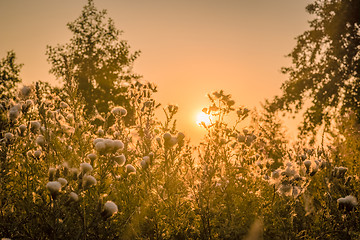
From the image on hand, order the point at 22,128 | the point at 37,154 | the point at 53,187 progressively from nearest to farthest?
the point at 53,187
the point at 37,154
the point at 22,128

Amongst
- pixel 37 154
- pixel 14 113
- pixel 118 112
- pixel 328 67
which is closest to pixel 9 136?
pixel 14 113

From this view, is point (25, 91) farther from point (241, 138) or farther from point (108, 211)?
point (241, 138)

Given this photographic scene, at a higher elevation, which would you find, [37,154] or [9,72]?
[9,72]

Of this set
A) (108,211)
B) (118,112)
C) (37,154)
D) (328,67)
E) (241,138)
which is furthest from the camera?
(328,67)

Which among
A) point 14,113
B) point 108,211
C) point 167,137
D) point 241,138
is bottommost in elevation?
point 108,211

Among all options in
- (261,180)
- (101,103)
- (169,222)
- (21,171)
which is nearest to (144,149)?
(169,222)

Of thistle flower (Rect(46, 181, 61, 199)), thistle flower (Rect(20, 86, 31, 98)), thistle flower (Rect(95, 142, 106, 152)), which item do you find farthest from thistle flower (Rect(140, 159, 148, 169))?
thistle flower (Rect(20, 86, 31, 98))

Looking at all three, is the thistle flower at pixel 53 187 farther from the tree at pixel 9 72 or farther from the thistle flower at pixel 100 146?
the tree at pixel 9 72

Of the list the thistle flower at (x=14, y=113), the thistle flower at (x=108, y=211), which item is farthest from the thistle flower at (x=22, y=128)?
the thistle flower at (x=108, y=211)

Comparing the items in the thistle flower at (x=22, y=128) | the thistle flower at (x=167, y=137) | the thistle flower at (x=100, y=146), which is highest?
the thistle flower at (x=22, y=128)

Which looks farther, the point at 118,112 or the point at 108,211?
the point at 118,112

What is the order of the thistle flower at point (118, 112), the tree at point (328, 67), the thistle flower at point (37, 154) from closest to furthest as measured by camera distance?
the thistle flower at point (37, 154) < the thistle flower at point (118, 112) < the tree at point (328, 67)

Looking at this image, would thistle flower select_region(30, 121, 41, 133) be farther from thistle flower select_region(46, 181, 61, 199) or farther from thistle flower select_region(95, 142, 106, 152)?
thistle flower select_region(46, 181, 61, 199)

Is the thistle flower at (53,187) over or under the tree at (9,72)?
under
